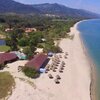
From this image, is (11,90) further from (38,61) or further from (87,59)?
(87,59)

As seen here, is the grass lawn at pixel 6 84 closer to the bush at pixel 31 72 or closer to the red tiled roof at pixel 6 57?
the bush at pixel 31 72

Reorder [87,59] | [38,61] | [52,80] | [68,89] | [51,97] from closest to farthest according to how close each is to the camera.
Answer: [51,97]
[68,89]
[52,80]
[38,61]
[87,59]

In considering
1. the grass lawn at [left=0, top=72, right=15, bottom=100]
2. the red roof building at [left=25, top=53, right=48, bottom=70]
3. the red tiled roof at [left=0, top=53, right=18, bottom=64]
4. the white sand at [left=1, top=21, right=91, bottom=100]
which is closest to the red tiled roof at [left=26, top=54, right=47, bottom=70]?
the red roof building at [left=25, top=53, right=48, bottom=70]

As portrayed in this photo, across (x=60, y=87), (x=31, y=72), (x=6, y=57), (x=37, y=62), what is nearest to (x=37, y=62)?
(x=37, y=62)

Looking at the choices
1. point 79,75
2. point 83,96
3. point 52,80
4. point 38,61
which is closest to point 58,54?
point 38,61

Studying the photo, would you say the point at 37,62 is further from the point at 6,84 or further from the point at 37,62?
the point at 6,84

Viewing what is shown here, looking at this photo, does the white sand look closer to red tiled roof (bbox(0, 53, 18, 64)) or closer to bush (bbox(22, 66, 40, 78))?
bush (bbox(22, 66, 40, 78))

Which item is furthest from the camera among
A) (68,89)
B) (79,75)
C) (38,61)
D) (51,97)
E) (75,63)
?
(75,63)
